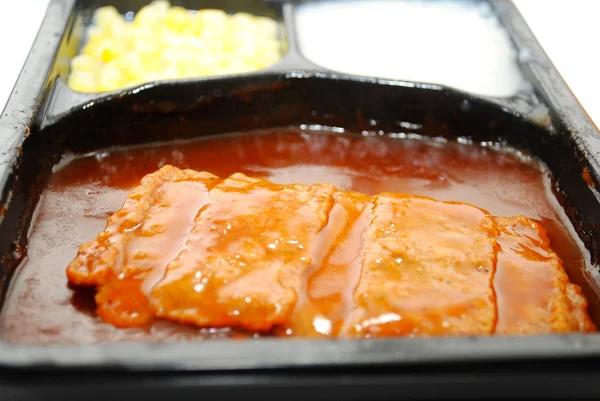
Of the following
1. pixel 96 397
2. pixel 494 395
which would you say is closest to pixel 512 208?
pixel 494 395

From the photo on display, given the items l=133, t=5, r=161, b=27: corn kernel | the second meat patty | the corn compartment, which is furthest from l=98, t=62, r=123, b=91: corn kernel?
the second meat patty

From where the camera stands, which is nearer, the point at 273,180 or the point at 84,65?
the point at 273,180

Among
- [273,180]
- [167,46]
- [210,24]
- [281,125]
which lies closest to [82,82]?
[167,46]

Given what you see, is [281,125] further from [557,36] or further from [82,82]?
[557,36]

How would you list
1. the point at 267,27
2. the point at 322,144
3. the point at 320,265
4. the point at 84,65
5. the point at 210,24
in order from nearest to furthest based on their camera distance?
the point at 320,265, the point at 322,144, the point at 84,65, the point at 210,24, the point at 267,27

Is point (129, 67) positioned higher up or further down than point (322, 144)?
higher up

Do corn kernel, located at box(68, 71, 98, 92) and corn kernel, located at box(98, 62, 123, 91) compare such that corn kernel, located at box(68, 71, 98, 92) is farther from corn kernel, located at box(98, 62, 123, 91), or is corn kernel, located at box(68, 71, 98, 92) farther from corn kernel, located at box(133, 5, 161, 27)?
corn kernel, located at box(133, 5, 161, 27)

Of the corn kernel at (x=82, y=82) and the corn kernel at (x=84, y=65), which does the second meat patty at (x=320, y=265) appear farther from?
the corn kernel at (x=84, y=65)
